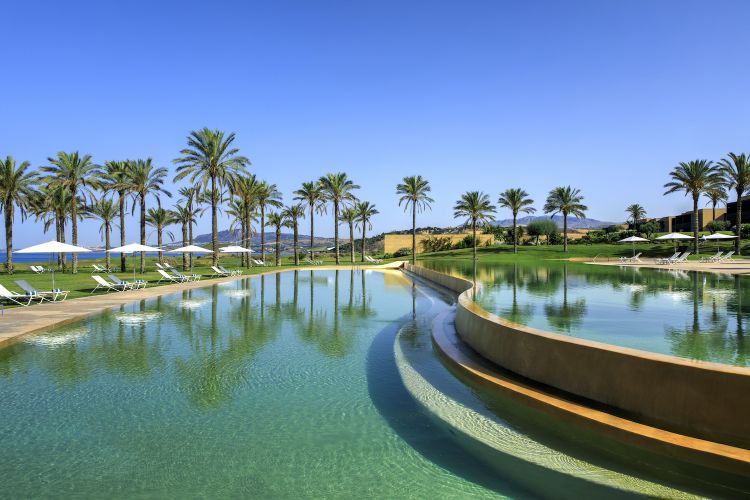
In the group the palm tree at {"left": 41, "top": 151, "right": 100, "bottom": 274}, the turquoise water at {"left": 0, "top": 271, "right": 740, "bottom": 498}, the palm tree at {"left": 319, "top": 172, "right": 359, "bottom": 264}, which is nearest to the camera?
the turquoise water at {"left": 0, "top": 271, "right": 740, "bottom": 498}

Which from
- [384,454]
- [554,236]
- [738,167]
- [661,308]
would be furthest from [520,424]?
[554,236]

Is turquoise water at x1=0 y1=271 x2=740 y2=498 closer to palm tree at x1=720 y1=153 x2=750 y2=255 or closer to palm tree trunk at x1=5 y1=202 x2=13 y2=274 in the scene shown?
palm tree trunk at x1=5 y1=202 x2=13 y2=274

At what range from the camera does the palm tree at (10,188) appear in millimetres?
33312

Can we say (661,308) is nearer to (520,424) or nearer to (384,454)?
(520,424)

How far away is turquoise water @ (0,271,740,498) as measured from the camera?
4.07 metres

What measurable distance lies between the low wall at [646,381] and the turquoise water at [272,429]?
633 millimetres

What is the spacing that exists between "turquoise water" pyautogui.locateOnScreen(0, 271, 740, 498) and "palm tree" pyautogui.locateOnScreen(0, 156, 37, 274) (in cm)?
3117

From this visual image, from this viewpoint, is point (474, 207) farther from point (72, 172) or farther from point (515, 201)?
point (72, 172)

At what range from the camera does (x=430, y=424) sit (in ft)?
18.1

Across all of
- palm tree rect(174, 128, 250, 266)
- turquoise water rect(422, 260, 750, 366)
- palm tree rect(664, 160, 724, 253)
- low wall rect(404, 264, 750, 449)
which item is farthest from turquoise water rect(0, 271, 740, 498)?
palm tree rect(664, 160, 724, 253)

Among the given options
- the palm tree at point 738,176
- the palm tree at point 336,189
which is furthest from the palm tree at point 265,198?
the palm tree at point 738,176

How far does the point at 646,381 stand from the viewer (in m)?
4.80

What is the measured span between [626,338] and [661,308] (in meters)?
5.62

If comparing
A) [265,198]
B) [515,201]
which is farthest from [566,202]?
[265,198]
